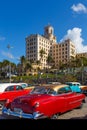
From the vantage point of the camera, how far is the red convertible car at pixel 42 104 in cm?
692

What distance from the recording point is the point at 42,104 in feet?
23.1

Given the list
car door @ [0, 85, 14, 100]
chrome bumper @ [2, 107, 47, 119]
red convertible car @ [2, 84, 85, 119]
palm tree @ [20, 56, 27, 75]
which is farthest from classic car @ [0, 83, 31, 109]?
palm tree @ [20, 56, 27, 75]

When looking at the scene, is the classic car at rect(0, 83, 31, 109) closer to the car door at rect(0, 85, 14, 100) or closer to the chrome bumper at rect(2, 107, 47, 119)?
the car door at rect(0, 85, 14, 100)

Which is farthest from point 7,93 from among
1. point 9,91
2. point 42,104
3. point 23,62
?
point 23,62

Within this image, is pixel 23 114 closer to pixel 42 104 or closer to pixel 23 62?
pixel 42 104

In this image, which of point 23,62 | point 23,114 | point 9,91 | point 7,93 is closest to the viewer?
point 23,114

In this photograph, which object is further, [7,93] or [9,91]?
[9,91]

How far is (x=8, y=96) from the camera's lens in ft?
42.0

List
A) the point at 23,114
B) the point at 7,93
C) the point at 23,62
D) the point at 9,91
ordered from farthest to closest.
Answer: the point at 23,62, the point at 9,91, the point at 7,93, the point at 23,114

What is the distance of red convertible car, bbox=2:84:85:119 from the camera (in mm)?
6918

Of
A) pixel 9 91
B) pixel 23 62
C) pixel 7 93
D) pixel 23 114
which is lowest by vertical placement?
pixel 23 114

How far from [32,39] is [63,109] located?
4285cm

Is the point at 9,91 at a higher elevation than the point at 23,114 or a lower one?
higher
